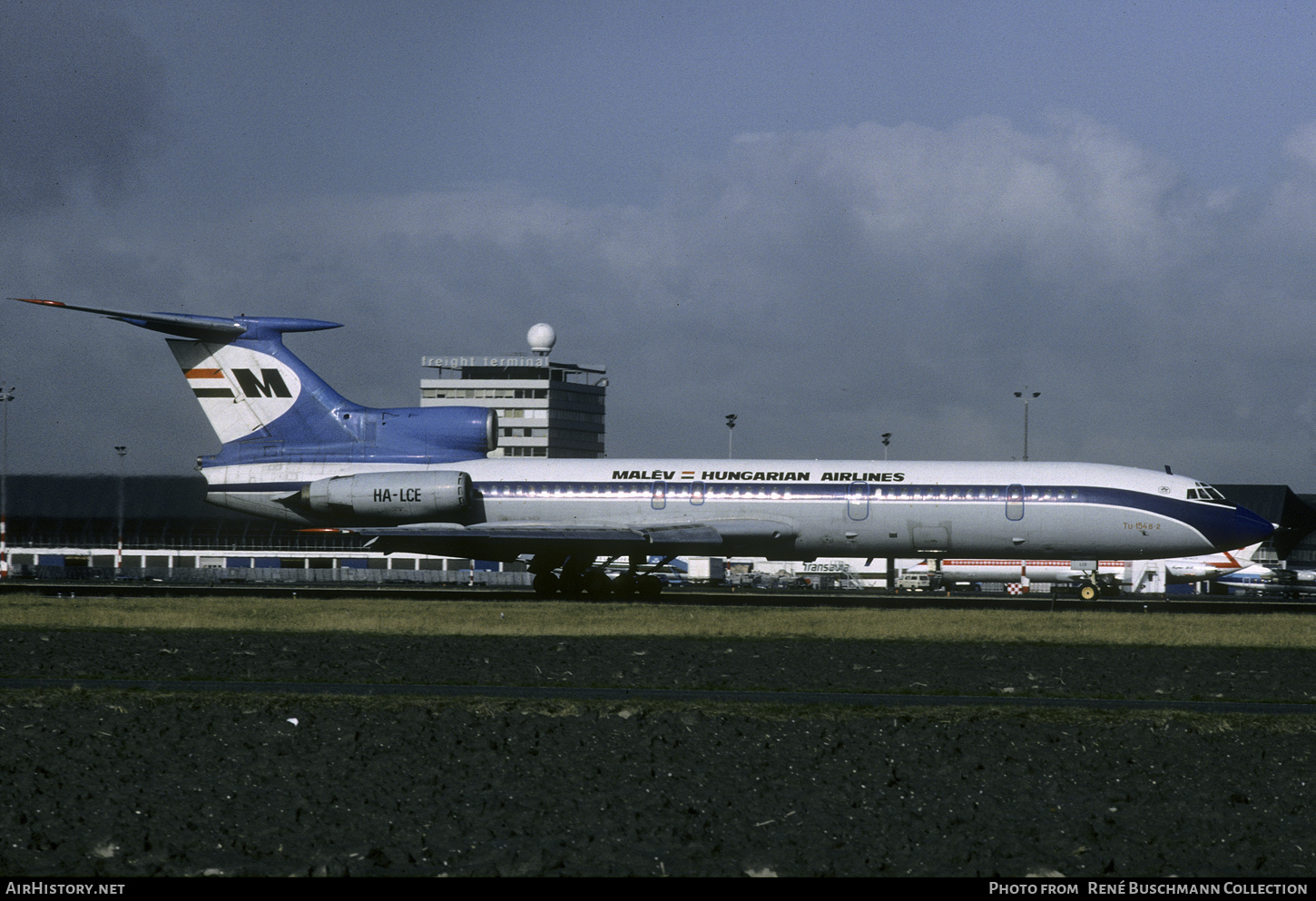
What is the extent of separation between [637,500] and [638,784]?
97.8ft

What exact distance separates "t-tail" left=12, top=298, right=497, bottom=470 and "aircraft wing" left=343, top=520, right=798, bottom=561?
3466 millimetres

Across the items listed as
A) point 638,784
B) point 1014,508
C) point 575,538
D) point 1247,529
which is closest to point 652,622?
point 575,538

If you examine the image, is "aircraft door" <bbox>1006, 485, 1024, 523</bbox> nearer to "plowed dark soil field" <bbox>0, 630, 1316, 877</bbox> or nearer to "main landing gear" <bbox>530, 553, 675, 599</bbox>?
"main landing gear" <bbox>530, 553, 675, 599</bbox>

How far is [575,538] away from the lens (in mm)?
38094

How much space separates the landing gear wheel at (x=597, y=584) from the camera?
40531mm

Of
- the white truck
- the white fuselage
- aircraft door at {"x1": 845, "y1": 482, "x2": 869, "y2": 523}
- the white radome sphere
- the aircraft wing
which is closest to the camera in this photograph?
the aircraft wing

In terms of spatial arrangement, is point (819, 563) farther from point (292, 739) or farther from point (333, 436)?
point (292, 739)

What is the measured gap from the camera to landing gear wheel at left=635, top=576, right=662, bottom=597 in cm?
4100

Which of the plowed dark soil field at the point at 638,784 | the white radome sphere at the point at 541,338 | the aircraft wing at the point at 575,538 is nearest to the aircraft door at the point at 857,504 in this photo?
the aircraft wing at the point at 575,538

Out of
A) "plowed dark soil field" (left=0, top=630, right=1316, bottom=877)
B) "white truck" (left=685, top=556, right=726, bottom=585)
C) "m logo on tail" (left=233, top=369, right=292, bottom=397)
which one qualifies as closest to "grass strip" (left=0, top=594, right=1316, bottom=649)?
"plowed dark soil field" (left=0, top=630, right=1316, bottom=877)

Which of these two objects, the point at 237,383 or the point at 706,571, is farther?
the point at 706,571

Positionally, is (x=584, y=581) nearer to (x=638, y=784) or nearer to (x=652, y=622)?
(x=652, y=622)

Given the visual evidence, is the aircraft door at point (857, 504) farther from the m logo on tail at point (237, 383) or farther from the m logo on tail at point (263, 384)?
the m logo on tail at point (263, 384)

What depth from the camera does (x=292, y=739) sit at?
1242 cm
